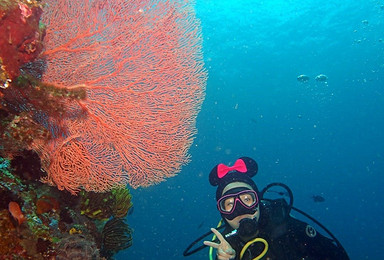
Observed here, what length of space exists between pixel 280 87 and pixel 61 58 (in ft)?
117

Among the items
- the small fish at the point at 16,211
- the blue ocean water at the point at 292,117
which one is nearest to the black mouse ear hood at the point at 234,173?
the small fish at the point at 16,211

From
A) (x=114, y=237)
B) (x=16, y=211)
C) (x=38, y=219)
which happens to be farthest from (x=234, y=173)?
(x=16, y=211)

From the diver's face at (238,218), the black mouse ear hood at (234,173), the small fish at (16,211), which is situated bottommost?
the small fish at (16,211)

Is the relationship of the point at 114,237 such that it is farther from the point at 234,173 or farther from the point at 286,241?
the point at 286,241

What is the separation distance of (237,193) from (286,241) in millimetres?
1101

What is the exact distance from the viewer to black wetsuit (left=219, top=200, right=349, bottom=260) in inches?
161

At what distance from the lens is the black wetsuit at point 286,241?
4.10 m

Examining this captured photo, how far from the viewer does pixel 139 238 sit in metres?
58.5

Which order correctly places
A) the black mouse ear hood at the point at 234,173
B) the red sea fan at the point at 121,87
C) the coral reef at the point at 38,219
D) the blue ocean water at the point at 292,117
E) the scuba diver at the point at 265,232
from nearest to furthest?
the coral reef at the point at 38,219 < the scuba diver at the point at 265,232 < the red sea fan at the point at 121,87 < the black mouse ear hood at the point at 234,173 < the blue ocean water at the point at 292,117

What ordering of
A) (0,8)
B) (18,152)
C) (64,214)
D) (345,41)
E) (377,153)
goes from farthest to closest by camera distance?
(377,153)
(345,41)
(64,214)
(18,152)
(0,8)

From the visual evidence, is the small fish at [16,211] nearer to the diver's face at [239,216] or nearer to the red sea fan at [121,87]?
the red sea fan at [121,87]

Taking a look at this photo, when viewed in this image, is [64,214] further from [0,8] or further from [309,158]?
[309,158]

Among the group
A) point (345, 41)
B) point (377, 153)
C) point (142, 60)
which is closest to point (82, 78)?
point (142, 60)

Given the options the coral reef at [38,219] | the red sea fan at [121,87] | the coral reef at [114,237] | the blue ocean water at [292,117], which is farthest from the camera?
the blue ocean water at [292,117]
